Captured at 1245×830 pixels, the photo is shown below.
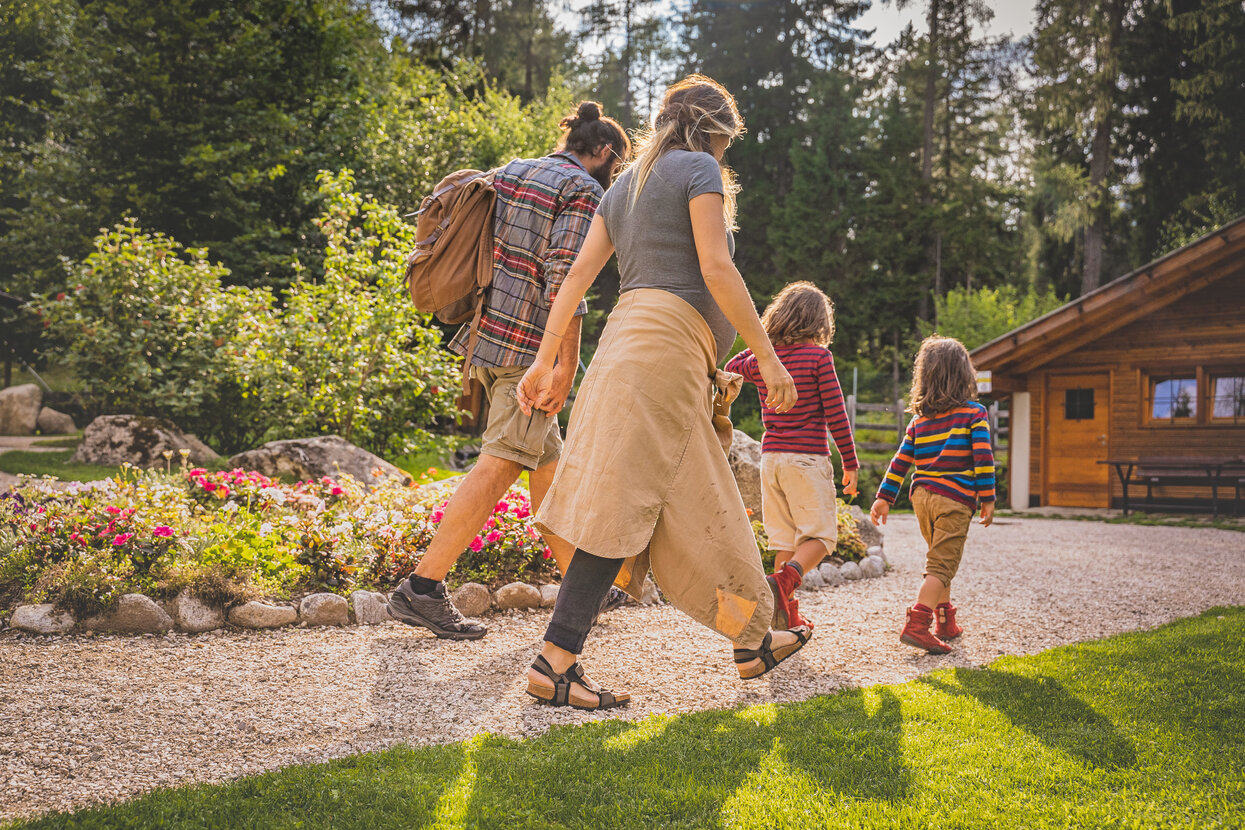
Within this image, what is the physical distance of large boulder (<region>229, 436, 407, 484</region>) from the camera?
6.93 meters

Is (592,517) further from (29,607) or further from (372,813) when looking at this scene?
(29,607)

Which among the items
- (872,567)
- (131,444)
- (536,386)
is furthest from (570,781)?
(131,444)

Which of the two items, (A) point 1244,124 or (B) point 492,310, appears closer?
(B) point 492,310

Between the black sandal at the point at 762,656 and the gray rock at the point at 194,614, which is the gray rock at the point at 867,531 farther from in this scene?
the gray rock at the point at 194,614

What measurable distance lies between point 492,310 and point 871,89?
31343 mm

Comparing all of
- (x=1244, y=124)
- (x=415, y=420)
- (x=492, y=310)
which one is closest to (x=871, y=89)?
(x=1244, y=124)

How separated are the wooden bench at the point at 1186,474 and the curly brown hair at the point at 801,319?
10.2 meters

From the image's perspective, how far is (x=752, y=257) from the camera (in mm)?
30609

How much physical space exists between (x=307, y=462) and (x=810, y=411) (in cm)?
463

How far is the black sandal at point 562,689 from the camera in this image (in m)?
2.72

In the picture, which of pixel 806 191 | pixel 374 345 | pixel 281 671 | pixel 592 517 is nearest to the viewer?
pixel 592 517

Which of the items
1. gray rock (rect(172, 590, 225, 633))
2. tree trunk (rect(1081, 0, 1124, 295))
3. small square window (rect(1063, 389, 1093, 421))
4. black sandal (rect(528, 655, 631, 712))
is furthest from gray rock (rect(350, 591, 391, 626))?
tree trunk (rect(1081, 0, 1124, 295))

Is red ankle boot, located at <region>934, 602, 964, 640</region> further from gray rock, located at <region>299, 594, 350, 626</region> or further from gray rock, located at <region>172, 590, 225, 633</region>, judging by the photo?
gray rock, located at <region>172, 590, 225, 633</region>

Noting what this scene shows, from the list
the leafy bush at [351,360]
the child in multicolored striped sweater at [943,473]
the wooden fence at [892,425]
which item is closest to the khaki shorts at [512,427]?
the child in multicolored striped sweater at [943,473]
